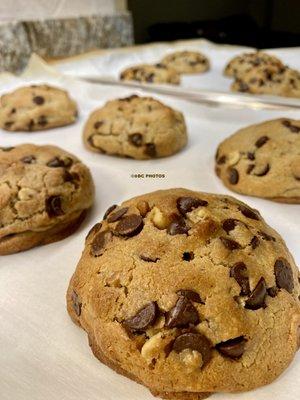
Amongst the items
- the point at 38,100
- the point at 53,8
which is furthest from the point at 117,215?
the point at 53,8

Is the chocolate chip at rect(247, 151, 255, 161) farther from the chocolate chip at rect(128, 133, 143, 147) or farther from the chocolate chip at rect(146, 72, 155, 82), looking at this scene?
the chocolate chip at rect(146, 72, 155, 82)

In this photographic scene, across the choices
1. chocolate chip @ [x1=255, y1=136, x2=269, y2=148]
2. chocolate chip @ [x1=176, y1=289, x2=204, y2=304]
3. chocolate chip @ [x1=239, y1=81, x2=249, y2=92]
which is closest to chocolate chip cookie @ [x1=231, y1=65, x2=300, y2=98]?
chocolate chip @ [x1=239, y1=81, x2=249, y2=92]

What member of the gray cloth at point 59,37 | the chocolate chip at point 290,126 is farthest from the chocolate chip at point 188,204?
the gray cloth at point 59,37

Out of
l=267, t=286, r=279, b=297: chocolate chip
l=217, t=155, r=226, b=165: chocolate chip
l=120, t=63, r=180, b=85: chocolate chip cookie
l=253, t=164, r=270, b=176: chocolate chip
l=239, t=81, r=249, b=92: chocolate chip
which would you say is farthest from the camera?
l=120, t=63, r=180, b=85: chocolate chip cookie

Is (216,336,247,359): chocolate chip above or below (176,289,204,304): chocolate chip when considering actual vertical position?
below

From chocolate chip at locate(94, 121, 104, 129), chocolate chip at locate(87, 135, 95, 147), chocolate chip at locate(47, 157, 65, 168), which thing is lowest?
chocolate chip at locate(87, 135, 95, 147)

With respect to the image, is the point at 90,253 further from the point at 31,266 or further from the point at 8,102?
the point at 8,102

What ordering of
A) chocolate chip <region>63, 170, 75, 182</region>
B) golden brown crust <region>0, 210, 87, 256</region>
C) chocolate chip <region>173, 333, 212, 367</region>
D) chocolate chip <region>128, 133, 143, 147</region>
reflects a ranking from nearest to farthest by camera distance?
1. chocolate chip <region>173, 333, 212, 367</region>
2. golden brown crust <region>0, 210, 87, 256</region>
3. chocolate chip <region>63, 170, 75, 182</region>
4. chocolate chip <region>128, 133, 143, 147</region>

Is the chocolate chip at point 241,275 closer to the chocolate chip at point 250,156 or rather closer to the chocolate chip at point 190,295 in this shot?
the chocolate chip at point 190,295
